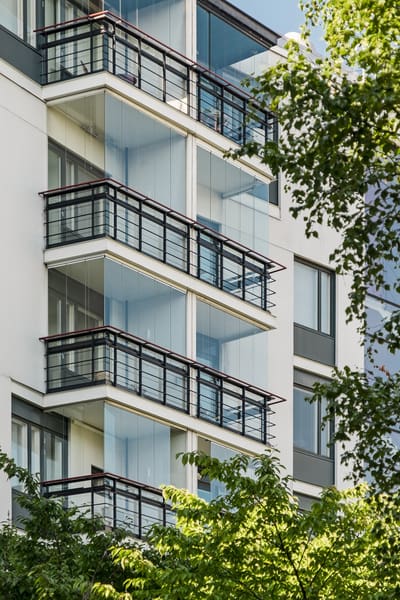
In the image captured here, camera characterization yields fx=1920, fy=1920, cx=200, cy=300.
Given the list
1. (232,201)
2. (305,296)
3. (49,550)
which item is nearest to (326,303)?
(305,296)

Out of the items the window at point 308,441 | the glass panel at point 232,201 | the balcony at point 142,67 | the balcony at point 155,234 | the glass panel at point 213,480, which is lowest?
the glass panel at point 213,480

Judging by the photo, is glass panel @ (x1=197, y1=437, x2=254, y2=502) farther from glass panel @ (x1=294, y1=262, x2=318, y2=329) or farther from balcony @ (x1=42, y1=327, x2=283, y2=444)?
glass panel @ (x1=294, y1=262, x2=318, y2=329)

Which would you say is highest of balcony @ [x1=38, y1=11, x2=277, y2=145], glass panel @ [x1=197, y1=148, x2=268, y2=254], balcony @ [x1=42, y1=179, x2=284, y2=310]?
balcony @ [x1=38, y1=11, x2=277, y2=145]

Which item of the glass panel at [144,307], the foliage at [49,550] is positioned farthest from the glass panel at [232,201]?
the foliage at [49,550]

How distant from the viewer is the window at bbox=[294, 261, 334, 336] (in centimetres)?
4616

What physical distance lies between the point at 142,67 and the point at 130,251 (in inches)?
165

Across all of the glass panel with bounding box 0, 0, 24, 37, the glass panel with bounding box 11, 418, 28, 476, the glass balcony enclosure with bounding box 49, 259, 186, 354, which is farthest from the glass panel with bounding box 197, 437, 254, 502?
the glass panel with bounding box 0, 0, 24, 37

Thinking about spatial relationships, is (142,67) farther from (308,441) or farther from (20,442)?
(308,441)

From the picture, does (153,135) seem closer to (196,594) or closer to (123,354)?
(123,354)

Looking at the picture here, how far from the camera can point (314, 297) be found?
46.7 metres

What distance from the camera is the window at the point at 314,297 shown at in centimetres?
4616

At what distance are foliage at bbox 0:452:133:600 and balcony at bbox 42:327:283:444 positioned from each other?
18.6 feet

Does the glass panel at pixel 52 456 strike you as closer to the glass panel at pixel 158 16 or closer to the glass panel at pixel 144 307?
the glass panel at pixel 144 307

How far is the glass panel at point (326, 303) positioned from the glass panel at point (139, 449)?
9115mm
